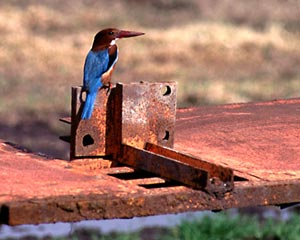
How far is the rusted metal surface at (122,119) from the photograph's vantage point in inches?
171

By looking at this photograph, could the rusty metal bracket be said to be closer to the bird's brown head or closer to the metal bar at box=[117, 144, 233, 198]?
the metal bar at box=[117, 144, 233, 198]

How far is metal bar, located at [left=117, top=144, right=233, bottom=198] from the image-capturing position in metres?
3.71

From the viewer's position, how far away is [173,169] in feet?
12.8

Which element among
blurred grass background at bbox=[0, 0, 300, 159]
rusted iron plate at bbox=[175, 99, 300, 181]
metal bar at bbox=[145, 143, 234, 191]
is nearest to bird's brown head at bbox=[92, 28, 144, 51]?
rusted iron plate at bbox=[175, 99, 300, 181]

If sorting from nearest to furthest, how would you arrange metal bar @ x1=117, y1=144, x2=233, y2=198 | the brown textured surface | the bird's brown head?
the brown textured surface → metal bar @ x1=117, y1=144, x2=233, y2=198 → the bird's brown head

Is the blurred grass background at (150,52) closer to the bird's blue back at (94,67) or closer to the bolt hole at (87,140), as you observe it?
the bird's blue back at (94,67)

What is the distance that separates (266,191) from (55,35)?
1532 centimetres

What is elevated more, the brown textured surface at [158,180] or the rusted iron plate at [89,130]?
the rusted iron plate at [89,130]

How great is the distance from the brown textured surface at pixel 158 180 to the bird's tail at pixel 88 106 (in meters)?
0.15

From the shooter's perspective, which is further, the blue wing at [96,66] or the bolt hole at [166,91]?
the blue wing at [96,66]

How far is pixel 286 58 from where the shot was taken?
18.2 m

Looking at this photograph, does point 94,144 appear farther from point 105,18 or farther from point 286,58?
point 105,18

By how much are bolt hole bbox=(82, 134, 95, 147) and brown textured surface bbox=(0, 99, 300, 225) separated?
6cm

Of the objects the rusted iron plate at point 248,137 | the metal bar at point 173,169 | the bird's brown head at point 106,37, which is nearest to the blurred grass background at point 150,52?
the rusted iron plate at point 248,137
